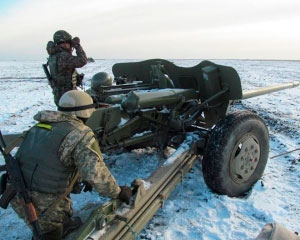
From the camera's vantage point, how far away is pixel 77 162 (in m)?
2.77

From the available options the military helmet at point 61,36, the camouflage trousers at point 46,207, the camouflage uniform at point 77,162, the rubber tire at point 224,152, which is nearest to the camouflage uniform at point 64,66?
the military helmet at point 61,36

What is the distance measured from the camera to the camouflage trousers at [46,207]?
9.58 feet

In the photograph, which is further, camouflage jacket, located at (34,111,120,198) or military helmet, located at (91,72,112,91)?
military helmet, located at (91,72,112,91)

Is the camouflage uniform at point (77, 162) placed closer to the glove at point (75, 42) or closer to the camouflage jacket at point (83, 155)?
the camouflage jacket at point (83, 155)

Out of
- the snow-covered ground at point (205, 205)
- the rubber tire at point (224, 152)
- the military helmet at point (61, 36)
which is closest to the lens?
the snow-covered ground at point (205, 205)

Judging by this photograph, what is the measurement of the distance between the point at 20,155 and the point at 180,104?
240 cm

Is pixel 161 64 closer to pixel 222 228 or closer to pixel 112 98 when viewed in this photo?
pixel 112 98

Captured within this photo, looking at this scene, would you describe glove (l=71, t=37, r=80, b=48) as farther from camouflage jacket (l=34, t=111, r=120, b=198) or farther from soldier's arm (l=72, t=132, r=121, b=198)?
soldier's arm (l=72, t=132, r=121, b=198)

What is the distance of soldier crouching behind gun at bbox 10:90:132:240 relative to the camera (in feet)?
9.08

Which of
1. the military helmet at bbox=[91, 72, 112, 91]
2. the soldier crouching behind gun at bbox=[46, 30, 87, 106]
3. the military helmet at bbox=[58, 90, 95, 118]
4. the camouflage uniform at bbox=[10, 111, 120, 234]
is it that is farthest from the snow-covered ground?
the soldier crouching behind gun at bbox=[46, 30, 87, 106]

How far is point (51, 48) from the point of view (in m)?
5.68

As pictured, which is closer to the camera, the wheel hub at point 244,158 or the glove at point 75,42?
the wheel hub at point 244,158

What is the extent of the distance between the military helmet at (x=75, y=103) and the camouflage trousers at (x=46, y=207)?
72 centimetres

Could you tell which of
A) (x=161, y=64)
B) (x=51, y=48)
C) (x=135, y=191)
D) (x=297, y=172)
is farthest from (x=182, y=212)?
(x=51, y=48)
